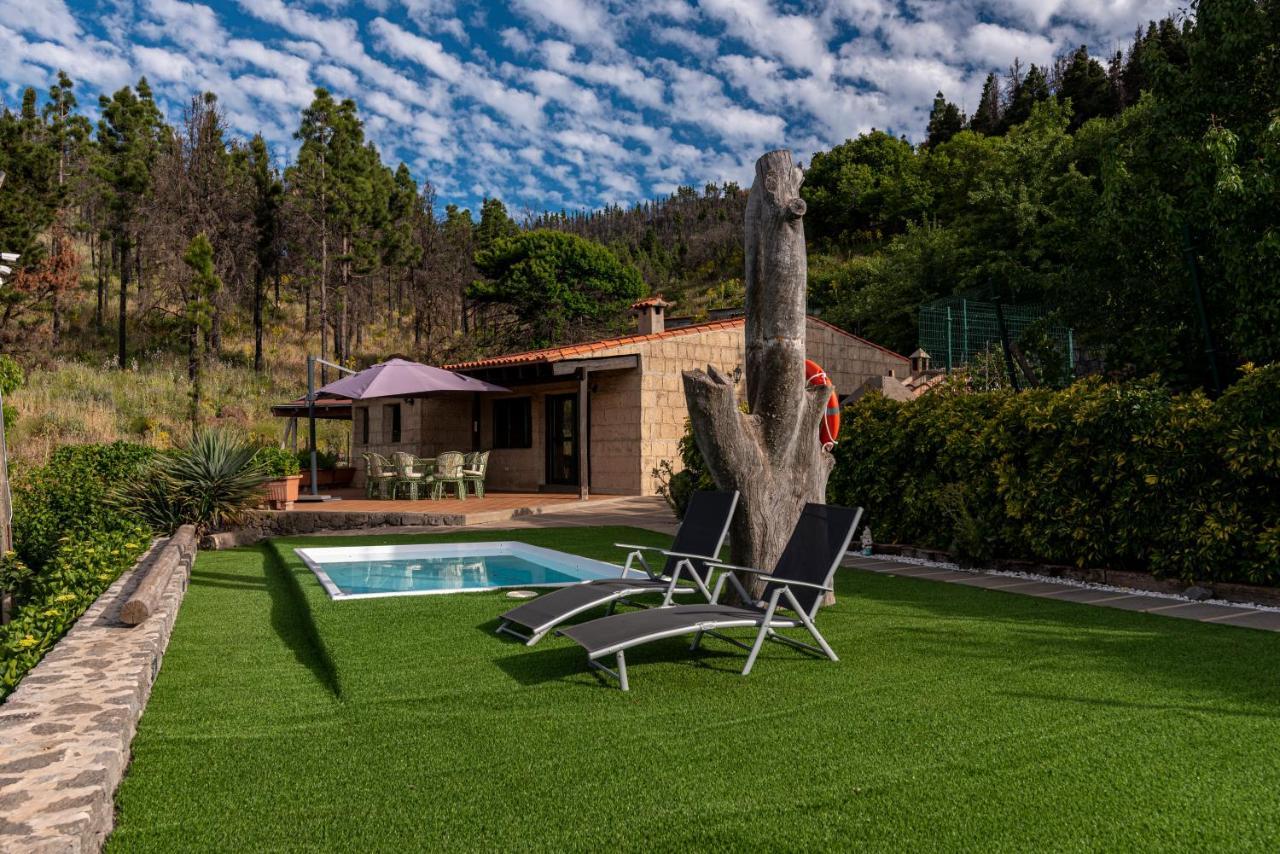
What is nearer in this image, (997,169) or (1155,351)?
(1155,351)

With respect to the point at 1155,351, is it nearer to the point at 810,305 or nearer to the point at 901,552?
the point at 901,552

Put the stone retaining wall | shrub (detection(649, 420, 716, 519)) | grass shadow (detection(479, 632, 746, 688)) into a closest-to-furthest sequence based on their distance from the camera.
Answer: the stone retaining wall → grass shadow (detection(479, 632, 746, 688)) → shrub (detection(649, 420, 716, 519))

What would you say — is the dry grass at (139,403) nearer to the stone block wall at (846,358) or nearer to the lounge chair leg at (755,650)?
the stone block wall at (846,358)

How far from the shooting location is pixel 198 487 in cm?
1127

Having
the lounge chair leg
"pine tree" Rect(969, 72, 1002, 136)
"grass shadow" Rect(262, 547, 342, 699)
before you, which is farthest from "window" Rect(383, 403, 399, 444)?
"pine tree" Rect(969, 72, 1002, 136)

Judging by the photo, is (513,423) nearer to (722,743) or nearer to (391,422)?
(391,422)

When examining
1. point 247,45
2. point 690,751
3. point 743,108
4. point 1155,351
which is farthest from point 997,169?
point 690,751

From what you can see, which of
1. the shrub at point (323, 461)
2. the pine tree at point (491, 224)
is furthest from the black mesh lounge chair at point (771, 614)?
the pine tree at point (491, 224)

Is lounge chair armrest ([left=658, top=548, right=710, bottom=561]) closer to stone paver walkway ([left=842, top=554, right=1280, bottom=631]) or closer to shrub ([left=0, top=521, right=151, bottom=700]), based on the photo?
stone paver walkway ([left=842, top=554, right=1280, bottom=631])

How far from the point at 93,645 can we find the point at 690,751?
3.46m

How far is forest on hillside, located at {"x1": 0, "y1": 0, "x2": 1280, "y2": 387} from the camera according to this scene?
8.98 meters

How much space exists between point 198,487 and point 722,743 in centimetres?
1021

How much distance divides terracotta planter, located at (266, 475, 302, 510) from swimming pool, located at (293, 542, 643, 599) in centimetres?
458

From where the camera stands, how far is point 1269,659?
14.7ft
